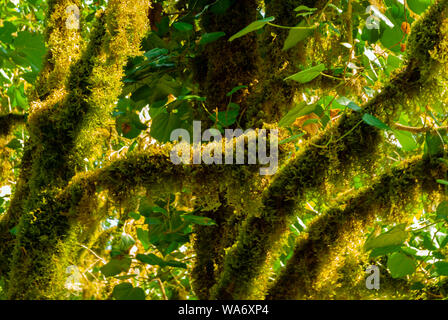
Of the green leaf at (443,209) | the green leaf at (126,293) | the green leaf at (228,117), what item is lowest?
the green leaf at (126,293)

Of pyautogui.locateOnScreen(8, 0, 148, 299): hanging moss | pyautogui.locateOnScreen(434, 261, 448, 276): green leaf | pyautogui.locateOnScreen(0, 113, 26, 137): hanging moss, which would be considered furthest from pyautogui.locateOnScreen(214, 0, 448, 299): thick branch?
pyautogui.locateOnScreen(0, 113, 26, 137): hanging moss

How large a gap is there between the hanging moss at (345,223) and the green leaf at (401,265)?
0.13 meters

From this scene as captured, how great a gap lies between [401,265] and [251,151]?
15.0 inches

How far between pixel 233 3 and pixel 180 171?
432 mm

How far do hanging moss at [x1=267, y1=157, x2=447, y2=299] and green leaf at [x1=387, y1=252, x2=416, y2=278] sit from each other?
0.13 m

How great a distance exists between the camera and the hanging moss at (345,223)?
2.39 ft

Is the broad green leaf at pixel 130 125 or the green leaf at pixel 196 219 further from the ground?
the broad green leaf at pixel 130 125

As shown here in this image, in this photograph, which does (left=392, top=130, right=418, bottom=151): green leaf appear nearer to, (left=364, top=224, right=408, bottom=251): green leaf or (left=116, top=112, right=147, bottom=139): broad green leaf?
(left=364, top=224, right=408, bottom=251): green leaf

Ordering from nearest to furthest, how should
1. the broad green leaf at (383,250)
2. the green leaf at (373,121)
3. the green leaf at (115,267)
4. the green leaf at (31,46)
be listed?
the green leaf at (373,121) → the broad green leaf at (383,250) → the green leaf at (115,267) → the green leaf at (31,46)

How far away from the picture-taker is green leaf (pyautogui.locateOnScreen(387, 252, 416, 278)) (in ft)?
2.81

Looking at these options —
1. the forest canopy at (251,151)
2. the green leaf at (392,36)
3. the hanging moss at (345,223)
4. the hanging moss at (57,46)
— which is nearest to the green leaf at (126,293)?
the forest canopy at (251,151)

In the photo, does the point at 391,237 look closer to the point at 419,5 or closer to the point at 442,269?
the point at 442,269

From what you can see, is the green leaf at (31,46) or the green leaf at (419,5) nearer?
the green leaf at (419,5)

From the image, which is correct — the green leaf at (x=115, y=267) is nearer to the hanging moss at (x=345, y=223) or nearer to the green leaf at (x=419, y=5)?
the hanging moss at (x=345, y=223)
